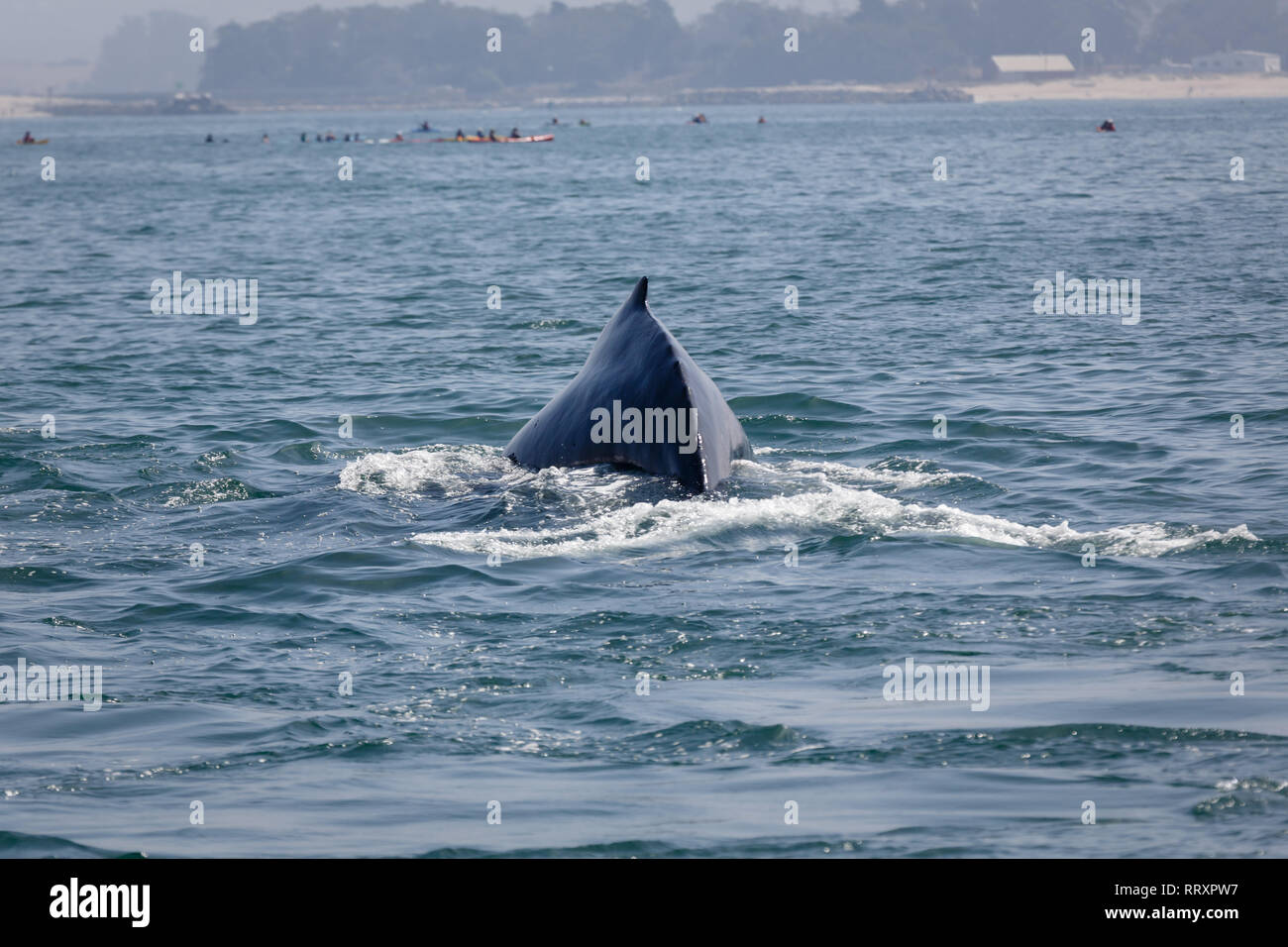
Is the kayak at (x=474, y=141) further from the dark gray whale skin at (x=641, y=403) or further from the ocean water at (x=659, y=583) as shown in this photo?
the dark gray whale skin at (x=641, y=403)

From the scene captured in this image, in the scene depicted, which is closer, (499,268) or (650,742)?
(650,742)

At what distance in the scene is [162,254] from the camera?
36031 mm

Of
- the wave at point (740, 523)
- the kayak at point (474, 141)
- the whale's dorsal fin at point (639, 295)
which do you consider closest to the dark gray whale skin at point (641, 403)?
the whale's dorsal fin at point (639, 295)

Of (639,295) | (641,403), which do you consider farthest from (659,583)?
(639,295)

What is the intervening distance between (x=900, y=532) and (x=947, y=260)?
20328mm

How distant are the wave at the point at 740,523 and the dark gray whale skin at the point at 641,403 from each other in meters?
0.15

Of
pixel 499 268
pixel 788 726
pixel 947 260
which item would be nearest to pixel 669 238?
pixel 499 268

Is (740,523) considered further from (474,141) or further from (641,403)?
(474,141)

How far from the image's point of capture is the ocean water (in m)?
6.48

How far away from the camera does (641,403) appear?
10.9 meters

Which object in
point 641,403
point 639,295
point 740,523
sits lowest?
point 740,523

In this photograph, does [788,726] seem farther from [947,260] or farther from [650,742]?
Result: [947,260]

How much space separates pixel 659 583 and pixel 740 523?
1298mm
